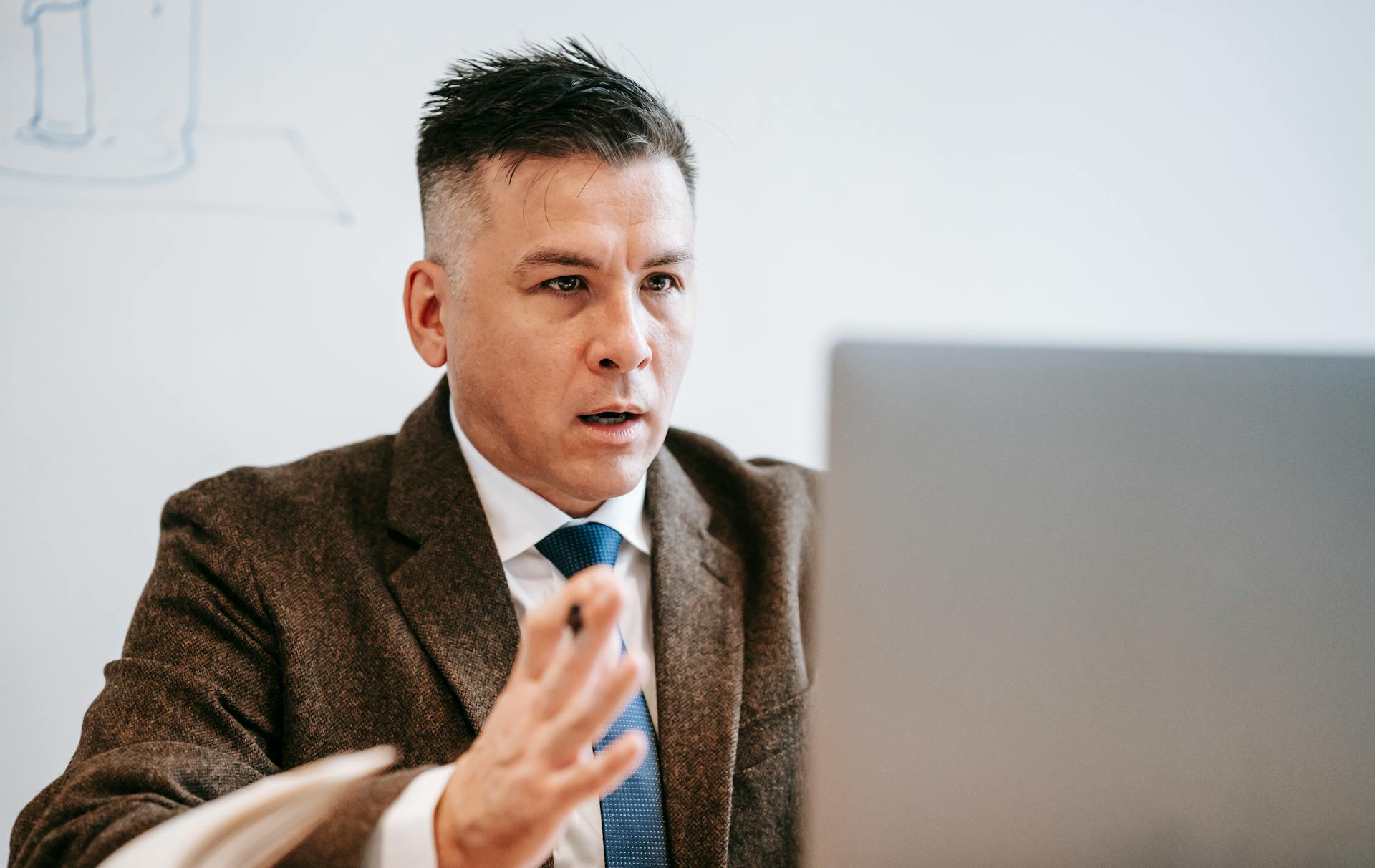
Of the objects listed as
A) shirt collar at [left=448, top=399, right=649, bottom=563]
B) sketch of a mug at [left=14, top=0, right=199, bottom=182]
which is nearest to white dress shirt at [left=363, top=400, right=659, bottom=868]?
shirt collar at [left=448, top=399, right=649, bottom=563]

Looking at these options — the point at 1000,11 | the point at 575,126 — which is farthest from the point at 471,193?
the point at 1000,11

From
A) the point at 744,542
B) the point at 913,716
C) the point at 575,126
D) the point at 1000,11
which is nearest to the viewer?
the point at 913,716

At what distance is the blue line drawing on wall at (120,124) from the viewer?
1.44m

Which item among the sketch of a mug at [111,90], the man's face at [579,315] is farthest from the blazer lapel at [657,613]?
the sketch of a mug at [111,90]

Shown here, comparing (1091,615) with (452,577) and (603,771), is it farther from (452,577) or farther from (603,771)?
(452,577)

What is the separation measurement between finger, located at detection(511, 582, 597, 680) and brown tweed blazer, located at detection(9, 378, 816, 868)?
370 millimetres

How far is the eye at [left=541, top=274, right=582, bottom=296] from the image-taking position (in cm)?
109

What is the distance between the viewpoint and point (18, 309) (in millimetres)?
1447

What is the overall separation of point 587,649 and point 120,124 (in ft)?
3.99

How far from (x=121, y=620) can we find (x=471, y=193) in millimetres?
817

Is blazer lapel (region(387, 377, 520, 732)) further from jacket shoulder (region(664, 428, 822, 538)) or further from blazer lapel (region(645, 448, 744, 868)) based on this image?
jacket shoulder (region(664, 428, 822, 538))

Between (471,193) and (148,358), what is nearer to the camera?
(471,193)

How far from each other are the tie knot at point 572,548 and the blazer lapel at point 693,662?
0.23 feet

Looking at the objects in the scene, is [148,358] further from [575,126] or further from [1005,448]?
[1005,448]
